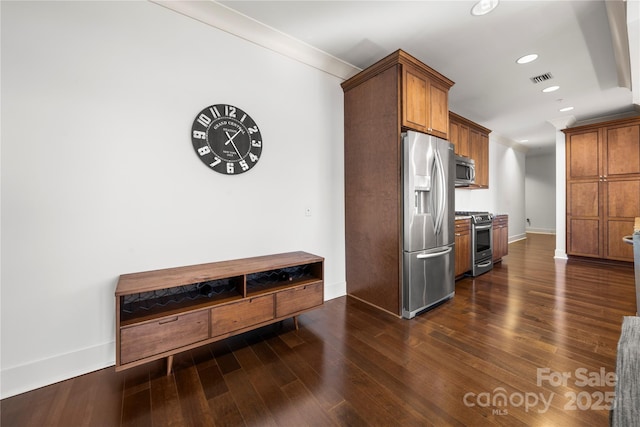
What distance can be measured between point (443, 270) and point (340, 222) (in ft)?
4.22

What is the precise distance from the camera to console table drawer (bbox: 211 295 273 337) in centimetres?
188

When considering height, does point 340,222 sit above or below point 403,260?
above

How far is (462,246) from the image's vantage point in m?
3.70

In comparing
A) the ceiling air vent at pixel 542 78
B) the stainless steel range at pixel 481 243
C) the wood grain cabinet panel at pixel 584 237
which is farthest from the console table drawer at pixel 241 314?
the wood grain cabinet panel at pixel 584 237

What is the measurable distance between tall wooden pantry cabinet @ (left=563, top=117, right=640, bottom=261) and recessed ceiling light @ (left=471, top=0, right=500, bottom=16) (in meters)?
4.30

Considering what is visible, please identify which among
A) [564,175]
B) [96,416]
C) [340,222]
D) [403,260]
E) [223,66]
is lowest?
[96,416]

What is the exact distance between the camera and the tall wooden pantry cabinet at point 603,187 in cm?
433

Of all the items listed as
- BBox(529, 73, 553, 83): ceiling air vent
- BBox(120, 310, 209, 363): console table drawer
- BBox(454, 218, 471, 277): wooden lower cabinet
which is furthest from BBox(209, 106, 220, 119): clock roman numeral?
BBox(529, 73, 553, 83): ceiling air vent

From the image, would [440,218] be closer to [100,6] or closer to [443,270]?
[443,270]

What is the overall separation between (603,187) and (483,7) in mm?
4633

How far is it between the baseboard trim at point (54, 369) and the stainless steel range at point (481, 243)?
4.36 m

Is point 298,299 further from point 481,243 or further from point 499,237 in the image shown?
point 499,237

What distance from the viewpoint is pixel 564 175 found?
16.6 feet

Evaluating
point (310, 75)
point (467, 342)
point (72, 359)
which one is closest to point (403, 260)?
point (467, 342)
